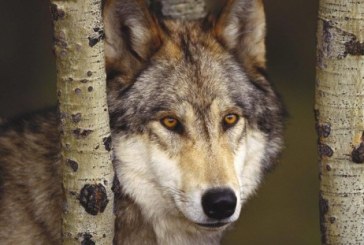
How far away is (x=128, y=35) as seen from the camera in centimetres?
460

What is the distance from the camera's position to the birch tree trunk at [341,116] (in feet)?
13.4

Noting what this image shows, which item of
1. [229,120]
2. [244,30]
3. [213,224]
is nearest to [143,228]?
[213,224]

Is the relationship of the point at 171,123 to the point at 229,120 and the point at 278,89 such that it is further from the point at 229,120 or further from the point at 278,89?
the point at 278,89

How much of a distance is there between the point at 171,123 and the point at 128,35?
51 cm

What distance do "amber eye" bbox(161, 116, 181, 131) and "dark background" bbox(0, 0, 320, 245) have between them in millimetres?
5226

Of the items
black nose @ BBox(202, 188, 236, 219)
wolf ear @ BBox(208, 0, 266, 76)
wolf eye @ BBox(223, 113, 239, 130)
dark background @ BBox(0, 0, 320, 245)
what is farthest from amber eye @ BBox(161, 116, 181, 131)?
dark background @ BBox(0, 0, 320, 245)

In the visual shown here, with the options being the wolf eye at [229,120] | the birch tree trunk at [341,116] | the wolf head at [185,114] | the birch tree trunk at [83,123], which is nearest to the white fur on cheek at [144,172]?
the wolf head at [185,114]

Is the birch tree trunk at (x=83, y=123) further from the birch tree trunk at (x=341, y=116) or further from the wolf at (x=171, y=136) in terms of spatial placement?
the birch tree trunk at (x=341, y=116)

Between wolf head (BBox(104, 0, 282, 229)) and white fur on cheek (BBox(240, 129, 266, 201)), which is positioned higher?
wolf head (BBox(104, 0, 282, 229))

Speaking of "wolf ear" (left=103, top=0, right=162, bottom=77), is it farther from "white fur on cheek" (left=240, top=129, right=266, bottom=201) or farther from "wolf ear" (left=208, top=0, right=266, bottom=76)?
"white fur on cheek" (left=240, top=129, right=266, bottom=201)

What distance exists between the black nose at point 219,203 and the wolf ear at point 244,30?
0.95 m

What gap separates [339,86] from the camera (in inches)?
163

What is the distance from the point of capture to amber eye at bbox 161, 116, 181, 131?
4.52m

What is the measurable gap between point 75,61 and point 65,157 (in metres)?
0.44
